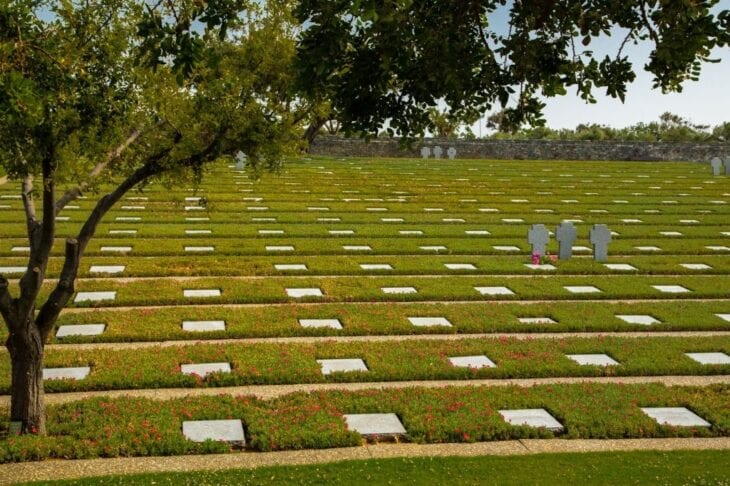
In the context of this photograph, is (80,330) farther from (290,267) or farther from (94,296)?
(290,267)

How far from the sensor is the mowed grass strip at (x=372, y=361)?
1165 cm

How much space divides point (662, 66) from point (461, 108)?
1853 mm

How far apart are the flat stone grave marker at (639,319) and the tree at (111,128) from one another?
874cm

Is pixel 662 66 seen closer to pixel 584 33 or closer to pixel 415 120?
pixel 584 33

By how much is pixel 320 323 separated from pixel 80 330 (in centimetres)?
417

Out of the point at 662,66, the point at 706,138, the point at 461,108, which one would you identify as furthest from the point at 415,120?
the point at 706,138

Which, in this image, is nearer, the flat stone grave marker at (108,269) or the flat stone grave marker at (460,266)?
the flat stone grave marker at (108,269)

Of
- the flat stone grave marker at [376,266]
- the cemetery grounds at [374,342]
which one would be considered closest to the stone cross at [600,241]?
the cemetery grounds at [374,342]

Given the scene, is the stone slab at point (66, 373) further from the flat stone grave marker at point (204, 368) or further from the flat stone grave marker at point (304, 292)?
the flat stone grave marker at point (304, 292)

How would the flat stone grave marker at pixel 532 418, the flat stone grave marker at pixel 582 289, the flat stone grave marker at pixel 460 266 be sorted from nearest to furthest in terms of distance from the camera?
the flat stone grave marker at pixel 532 418 < the flat stone grave marker at pixel 582 289 < the flat stone grave marker at pixel 460 266

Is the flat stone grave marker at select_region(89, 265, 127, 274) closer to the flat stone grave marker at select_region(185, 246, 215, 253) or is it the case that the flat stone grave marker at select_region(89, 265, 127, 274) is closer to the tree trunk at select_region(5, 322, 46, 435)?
the flat stone grave marker at select_region(185, 246, 215, 253)

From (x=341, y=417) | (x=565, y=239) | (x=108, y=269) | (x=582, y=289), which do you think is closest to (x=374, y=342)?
(x=341, y=417)

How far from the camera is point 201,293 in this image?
55.6 ft

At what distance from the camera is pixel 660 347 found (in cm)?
1398
